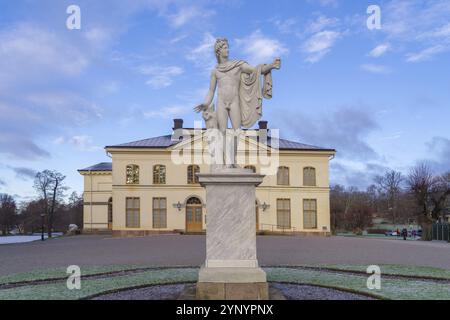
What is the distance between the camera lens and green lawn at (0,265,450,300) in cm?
883

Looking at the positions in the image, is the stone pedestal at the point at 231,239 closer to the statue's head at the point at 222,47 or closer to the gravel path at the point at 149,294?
the gravel path at the point at 149,294

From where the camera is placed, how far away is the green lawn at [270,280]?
8.83 meters

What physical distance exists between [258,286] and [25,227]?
7883 cm

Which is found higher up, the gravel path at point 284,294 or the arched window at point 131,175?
the arched window at point 131,175

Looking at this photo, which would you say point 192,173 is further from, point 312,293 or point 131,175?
point 312,293

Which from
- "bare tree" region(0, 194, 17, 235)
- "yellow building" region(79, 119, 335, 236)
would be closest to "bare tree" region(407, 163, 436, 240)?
"yellow building" region(79, 119, 335, 236)

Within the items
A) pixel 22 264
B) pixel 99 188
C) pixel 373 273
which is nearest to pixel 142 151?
pixel 99 188

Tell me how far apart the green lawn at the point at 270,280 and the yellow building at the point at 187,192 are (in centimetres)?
2649

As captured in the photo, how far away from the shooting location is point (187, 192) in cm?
4044

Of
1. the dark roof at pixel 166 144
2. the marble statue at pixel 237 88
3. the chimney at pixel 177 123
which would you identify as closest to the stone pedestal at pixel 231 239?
the marble statue at pixel 237 88

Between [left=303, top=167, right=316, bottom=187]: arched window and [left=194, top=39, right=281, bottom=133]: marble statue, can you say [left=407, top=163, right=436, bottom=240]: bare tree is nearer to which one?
[left=303, top=167, right=316, bottom=187]: arched window

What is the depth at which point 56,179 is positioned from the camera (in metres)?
52.5

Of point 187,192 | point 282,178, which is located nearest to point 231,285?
point 187,192

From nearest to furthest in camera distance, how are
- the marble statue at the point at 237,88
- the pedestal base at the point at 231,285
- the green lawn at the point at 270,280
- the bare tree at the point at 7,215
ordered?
the pedestal base at the point at 231,285
the marble statue at the point at 237,88
the green lawn at the point at 270,280
the bare tree at the point at 7,215
